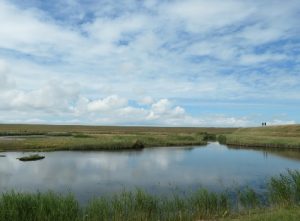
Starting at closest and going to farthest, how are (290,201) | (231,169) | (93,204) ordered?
(93,204), (290,201), (231,169)

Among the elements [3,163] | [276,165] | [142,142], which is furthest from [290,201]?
[142,142]

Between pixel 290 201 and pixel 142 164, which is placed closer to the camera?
pixel 290 201

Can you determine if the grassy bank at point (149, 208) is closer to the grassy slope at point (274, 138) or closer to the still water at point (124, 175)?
the still water at point (124, 175)

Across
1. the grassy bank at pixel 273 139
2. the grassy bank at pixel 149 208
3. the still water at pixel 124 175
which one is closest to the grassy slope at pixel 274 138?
the grassy bank at pixel 273 139

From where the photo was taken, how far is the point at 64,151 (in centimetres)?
4984

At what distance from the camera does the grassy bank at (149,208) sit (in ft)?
42.1

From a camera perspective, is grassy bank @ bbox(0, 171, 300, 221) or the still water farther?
the still water

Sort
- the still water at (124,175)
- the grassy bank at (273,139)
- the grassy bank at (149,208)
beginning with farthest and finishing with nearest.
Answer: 1. the grassy bank at (273,139)
2. the still water at (124,175)
3. the grassy bank at (149,208)

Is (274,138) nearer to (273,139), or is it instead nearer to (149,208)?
(273,139)

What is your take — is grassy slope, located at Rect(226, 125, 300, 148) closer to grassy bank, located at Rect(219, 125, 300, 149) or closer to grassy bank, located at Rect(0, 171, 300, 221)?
grassy bank, located at Rect(219, 125, 300, 149)

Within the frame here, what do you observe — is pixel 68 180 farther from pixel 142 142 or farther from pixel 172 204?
pixel 142 142

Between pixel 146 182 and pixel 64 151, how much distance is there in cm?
2654

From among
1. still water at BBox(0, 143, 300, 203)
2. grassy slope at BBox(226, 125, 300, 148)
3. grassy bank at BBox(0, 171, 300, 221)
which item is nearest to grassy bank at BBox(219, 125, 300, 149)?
grassy slope at BBox(226, 125, 300, 148)

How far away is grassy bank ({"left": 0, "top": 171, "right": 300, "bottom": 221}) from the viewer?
12820 mm
